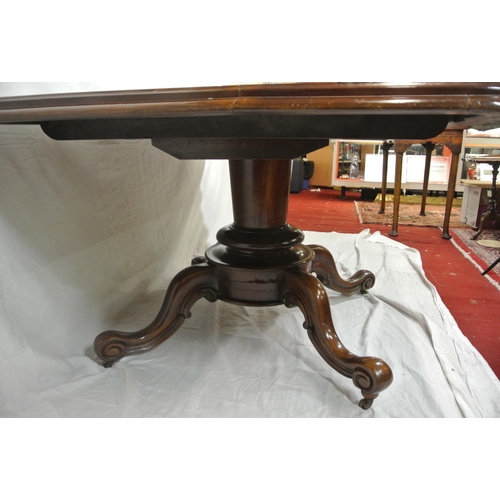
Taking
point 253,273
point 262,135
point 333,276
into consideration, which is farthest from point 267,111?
point 333,276

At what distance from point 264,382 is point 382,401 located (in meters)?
0.24

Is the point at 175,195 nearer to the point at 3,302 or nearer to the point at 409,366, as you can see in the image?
the point at 3,302

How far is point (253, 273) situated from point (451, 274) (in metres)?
1.04

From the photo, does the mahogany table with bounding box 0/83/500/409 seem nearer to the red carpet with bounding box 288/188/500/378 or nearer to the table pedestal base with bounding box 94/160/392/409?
the table pedestal base with bounding box 94/160/392/409

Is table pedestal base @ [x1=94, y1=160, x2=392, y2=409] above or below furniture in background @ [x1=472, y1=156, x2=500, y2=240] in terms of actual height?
above

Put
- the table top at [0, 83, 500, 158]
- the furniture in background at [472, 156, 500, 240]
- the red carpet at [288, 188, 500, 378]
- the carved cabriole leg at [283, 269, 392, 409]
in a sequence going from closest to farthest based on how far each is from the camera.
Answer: the table top at [0, 83, 500, 158]
the carved cabriole leg at [283, 269, 392, 409]
the red carpet at [288, 188, 500, 378]
the furniture in background at [472, 156, 500, 240]

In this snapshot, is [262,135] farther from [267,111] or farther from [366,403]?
[366,403]

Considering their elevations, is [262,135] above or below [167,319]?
above

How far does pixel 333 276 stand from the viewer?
1127 millimetres

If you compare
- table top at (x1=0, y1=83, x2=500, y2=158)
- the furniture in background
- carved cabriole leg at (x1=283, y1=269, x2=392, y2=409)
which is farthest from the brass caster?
the furniture in background

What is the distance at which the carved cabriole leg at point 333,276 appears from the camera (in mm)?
1082

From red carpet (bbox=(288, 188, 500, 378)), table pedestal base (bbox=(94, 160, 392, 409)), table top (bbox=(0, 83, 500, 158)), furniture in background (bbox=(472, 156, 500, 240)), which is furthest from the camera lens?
furniture in background (bbox=(472, 156, 500, 240))

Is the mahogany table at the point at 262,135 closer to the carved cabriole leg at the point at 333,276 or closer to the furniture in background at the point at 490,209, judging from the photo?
the carved cabriole leg at the point at 333,276

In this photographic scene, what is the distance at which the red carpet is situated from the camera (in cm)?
102
